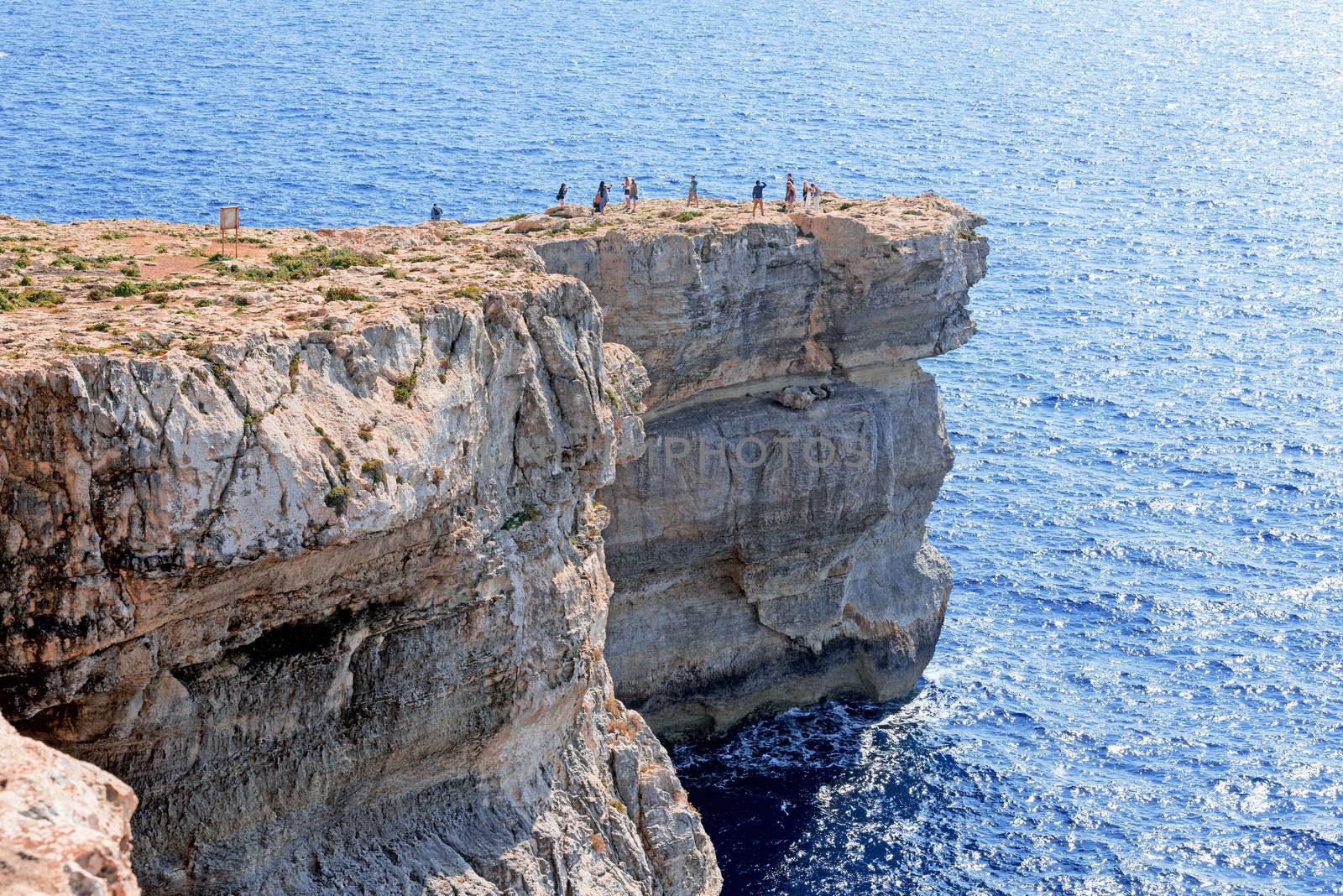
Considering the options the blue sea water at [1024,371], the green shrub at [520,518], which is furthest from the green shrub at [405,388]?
the blue sea water at [1024,371]

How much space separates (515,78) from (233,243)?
12950cm

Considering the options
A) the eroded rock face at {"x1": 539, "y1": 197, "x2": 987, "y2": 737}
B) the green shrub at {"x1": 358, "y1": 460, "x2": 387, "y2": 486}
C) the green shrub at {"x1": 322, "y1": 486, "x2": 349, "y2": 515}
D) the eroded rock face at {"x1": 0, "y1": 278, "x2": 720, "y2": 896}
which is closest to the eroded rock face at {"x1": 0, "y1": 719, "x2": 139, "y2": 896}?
the eroded rock face at {"x1": 0, "y1": 278, "x2": 720, "y2": 896}

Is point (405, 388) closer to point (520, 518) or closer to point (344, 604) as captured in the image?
point (344, 604)

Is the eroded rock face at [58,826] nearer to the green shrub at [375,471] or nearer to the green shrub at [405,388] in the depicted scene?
the green shrub at [375,471]

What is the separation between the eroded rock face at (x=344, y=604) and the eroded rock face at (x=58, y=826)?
10123 millimetres

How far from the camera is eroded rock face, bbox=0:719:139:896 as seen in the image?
2397 cm

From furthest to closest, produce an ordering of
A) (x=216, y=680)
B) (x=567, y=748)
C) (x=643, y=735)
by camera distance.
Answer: (x=643, y=735)
(x=567, y=748)
(x=216, y=680)

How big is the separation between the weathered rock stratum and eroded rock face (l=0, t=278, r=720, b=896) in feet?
0.27

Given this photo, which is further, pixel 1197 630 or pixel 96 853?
pixel 1197 630

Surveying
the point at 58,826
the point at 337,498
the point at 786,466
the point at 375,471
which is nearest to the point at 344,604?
the point at 375,471

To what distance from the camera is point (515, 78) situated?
182375 millimetres

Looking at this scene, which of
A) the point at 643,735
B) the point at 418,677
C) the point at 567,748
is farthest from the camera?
the point at 643,735

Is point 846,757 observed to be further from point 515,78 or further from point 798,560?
point 515,78

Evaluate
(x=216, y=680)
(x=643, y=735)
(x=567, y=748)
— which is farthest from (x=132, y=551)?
(x=643, y=735)
